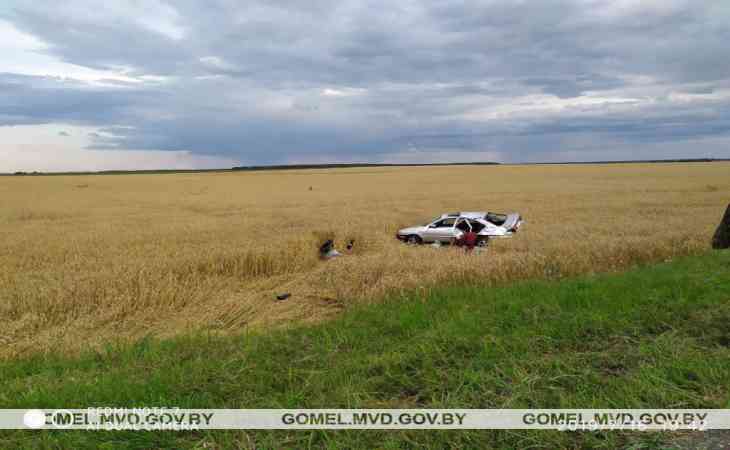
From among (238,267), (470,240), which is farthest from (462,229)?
(238,267)

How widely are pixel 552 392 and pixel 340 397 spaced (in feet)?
5.89

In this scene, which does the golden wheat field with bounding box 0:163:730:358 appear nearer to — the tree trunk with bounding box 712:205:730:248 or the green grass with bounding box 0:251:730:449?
the tree trunk with bounding box 712:205:730:248

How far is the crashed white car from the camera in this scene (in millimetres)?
14584

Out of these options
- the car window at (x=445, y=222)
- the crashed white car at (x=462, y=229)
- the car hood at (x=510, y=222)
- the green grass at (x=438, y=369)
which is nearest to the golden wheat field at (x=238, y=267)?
the car hood at (x=510, y=222)

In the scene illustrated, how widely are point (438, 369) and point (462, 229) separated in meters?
11.0

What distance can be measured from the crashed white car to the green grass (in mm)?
7944

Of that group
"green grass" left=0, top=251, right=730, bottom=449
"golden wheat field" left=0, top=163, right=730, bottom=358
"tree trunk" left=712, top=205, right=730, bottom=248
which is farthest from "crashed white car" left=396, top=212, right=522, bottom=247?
"green grass" left=0, top=251, right=730, bottom=449

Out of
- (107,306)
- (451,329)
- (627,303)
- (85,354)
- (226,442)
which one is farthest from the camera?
(107,306)

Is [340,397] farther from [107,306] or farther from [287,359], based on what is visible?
[107,306]

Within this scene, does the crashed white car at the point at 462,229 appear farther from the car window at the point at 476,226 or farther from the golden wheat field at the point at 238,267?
the golden wheat field at the point at 238,267

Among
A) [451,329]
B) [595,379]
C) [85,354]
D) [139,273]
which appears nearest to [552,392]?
[595,379]

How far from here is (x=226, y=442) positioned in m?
3.34

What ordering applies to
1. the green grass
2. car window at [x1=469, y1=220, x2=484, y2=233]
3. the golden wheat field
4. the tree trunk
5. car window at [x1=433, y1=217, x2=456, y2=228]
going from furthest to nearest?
car window at [x1=433, y1=217, x2=456, y2=228] < car window at [x1=469, y1=220, x2=484, y2=233] < the tree trunk < the golden wheat field < the green grass

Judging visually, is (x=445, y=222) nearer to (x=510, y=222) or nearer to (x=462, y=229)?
(x=462, y=229)
